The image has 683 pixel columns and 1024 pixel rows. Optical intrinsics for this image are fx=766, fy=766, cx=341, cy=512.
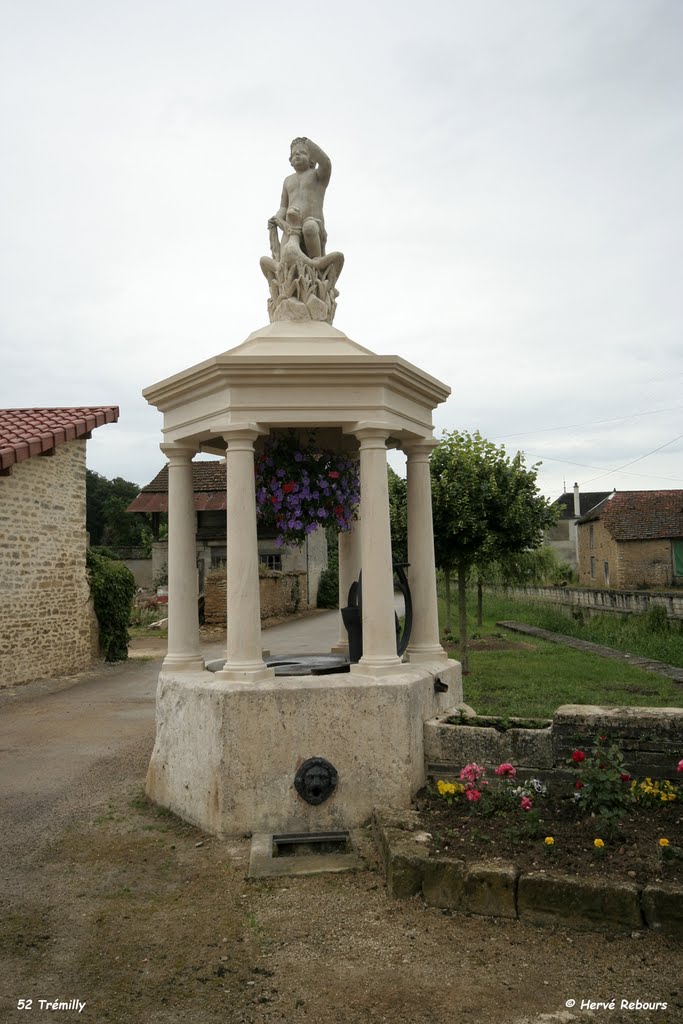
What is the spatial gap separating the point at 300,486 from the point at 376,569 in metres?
0.91

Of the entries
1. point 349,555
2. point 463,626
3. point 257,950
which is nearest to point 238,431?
point 349,555

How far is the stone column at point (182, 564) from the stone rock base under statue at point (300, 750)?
1.00 metres

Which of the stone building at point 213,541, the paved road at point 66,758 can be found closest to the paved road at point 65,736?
the paved road at point 66,758

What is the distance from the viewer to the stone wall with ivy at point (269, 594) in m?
20.8

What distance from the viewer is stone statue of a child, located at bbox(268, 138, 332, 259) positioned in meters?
5.82

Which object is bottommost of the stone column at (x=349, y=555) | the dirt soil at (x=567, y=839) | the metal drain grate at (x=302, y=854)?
the metal drain grate at (x=302, y=854)

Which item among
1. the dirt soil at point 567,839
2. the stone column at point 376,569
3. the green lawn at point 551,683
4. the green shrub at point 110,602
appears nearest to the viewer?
the dirt soil at point 567,839

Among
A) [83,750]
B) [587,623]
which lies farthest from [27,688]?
[587,623]

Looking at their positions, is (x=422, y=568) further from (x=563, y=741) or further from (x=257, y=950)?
(x=257, y=950)

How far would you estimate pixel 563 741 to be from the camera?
4.60m

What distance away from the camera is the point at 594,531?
120 feet

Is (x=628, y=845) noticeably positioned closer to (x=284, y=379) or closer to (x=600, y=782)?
(x=600, y=782)

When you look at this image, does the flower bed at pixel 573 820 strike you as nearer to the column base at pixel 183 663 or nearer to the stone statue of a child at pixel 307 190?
the column base at pixel 183 663

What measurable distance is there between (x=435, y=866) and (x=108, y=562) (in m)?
12.7
